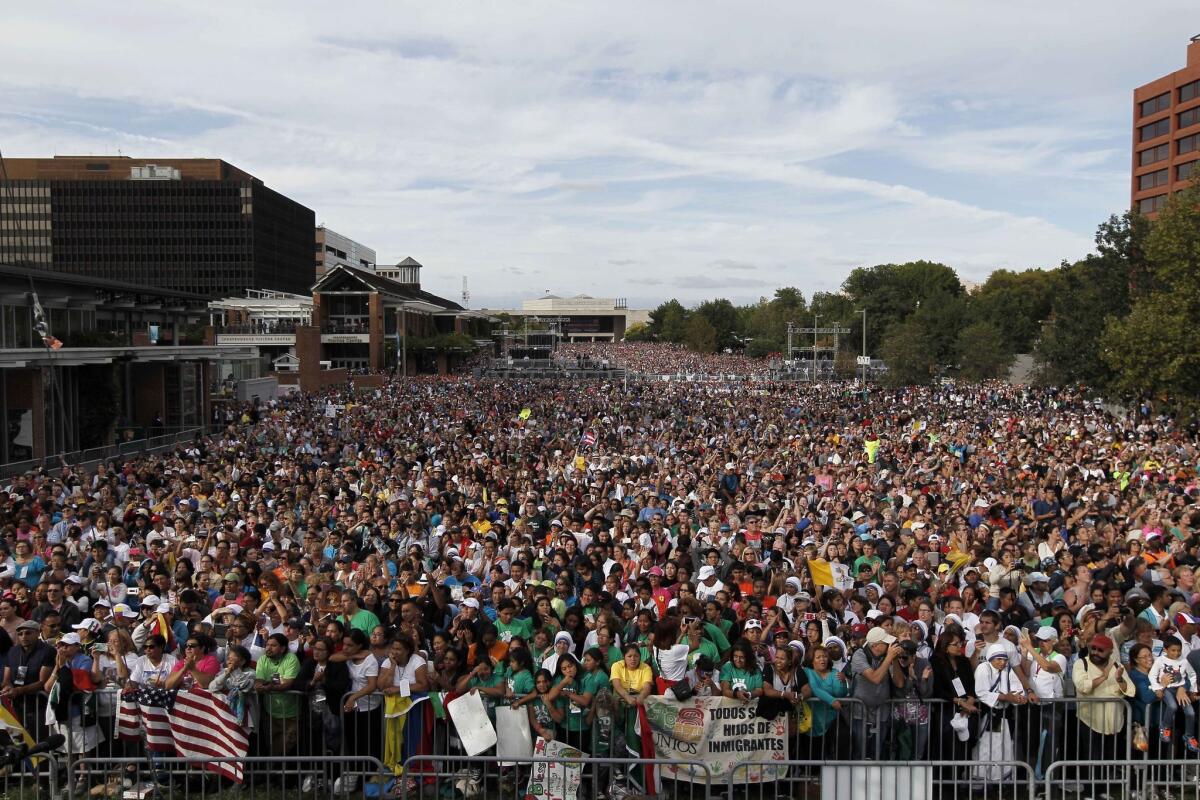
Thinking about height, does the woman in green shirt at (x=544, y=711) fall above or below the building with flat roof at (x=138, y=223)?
below

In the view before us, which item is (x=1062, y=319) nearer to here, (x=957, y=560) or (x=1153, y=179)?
(x=1153, y=179)

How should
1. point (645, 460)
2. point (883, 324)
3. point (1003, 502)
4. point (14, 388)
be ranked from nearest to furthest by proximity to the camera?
point (1003, 502) → point (645, 460) → point (14, 388) → point (883, 324)

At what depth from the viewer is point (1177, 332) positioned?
26.0 meters

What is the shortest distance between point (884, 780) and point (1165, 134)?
6960 centimetres

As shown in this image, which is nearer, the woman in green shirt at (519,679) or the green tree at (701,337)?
the woman in green shirt at (519,679)

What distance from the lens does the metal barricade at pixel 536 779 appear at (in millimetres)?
6594

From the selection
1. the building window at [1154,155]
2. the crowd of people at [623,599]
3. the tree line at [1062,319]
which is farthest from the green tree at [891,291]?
the crowd of people at [623,599]

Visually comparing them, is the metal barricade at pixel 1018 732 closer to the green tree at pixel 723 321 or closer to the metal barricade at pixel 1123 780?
the metal barricade at pixel 1123 780

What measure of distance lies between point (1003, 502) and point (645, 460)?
7812 mm

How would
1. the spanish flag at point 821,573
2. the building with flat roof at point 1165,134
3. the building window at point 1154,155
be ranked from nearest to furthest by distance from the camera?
1. the spanish flag at point 821,573
2. the building with flat roof at point 1165,134
3. the building window at point 1154,155

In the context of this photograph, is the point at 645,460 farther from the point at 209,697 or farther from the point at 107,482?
the point at 209,697

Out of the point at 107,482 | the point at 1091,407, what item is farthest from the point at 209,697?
the point at 1091,407

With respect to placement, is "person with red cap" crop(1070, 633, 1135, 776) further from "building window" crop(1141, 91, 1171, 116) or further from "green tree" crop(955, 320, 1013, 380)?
"building window" crop(1141, 91, 1171, 116)

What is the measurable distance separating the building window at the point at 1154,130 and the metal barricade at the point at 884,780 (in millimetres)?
68313
